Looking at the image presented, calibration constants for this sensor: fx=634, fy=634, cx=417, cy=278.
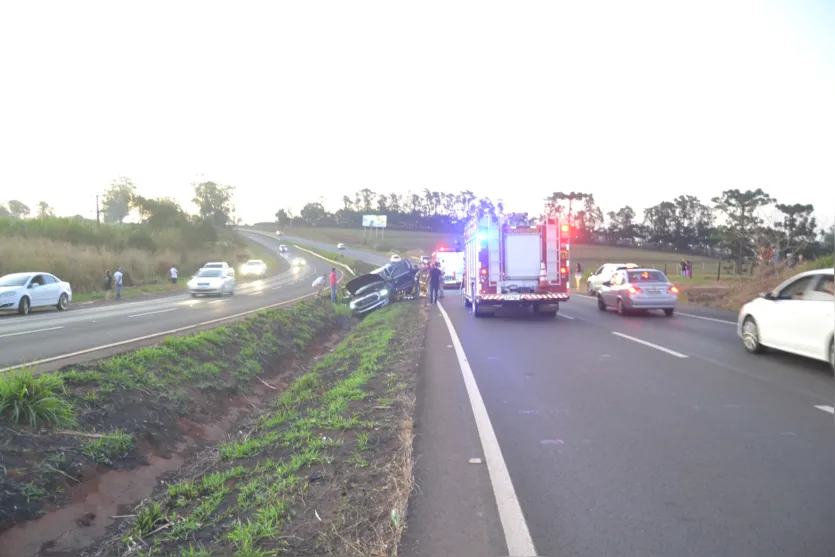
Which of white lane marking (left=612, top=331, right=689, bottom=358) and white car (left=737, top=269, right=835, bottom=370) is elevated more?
white car (left=737, top=269, right=835, bottom=370)

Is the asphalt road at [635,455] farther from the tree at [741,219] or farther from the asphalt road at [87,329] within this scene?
the tree at [741,219]

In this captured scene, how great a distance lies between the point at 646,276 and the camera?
20.2m

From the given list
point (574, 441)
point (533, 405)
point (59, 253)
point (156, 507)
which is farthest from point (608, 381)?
point (59, 253)

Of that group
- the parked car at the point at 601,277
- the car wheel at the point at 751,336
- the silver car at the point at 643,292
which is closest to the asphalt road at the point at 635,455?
the car wheel at the point at 751,336

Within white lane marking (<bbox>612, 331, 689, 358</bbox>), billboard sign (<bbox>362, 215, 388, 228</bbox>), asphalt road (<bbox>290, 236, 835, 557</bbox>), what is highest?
billboard sign (<bbox>362, 215, 388, 228</bbox>)

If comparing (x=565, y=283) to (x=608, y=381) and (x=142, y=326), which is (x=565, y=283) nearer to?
(x=608, y=381)

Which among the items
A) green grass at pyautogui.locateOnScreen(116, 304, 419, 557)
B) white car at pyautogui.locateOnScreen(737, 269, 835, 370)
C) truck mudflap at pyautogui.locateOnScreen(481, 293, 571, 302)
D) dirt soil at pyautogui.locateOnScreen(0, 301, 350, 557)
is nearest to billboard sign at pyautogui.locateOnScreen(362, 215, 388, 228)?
truck mudflap at pyautogui.locateOnScreen(481, 293, 571, 302)

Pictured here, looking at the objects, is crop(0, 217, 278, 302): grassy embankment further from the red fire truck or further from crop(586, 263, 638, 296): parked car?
crop(586, 263, 638, 296): parked car

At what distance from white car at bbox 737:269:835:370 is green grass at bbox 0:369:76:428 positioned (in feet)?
32.4

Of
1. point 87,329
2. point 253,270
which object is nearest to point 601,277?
point 87,329

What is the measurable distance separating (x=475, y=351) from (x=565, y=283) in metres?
7.61

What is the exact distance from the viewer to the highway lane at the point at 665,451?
167 inches

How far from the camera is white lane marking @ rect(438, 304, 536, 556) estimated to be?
4.12 meters

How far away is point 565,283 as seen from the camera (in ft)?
63.9
